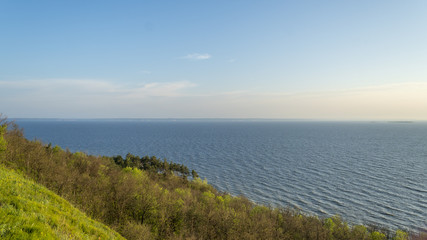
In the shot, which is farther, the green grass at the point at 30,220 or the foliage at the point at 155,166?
the foliage at the point at 155,166

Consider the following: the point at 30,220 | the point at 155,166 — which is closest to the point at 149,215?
the point at 30,220

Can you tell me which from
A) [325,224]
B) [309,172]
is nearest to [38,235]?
[325,224]

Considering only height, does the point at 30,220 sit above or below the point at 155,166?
above

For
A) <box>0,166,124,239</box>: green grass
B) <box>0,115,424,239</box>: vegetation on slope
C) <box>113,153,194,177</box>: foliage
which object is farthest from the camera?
<box>113,153,194,177</box>: foliage

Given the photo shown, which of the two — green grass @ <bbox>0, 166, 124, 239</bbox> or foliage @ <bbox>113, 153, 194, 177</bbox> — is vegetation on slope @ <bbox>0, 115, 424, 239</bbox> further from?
foliage @ <bbox>113, 153, 194, 177</bbox>

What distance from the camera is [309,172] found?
61.5m

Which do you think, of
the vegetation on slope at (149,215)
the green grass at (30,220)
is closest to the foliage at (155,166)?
the vegetation on slope at (149,215)

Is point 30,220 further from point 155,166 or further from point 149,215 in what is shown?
point 155,166

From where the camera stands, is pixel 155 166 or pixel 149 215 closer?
pixel 149 215

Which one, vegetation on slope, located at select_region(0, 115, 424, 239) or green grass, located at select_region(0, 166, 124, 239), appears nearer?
green grass, located at select_region(0, 166, 124, 239)

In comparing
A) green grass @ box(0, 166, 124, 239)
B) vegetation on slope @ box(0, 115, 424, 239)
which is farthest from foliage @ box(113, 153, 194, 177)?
green grass @ box(0, 166, 124, 239)

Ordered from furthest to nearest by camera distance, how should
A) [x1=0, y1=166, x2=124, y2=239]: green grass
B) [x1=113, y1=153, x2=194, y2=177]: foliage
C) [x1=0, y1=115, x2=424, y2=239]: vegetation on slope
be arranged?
[x1=113, y1=153, x2=194, y2=177]: foliage → [x1=0, y1=115, x2=424, y2=239]: vegetation on slope → [x1=0, y1=166, x2=124, y2=239]: green grass

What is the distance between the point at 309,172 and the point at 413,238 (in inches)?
1248

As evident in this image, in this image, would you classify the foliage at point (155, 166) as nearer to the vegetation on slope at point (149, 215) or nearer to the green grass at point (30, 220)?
the vegetation on slope at point (149, 215)
